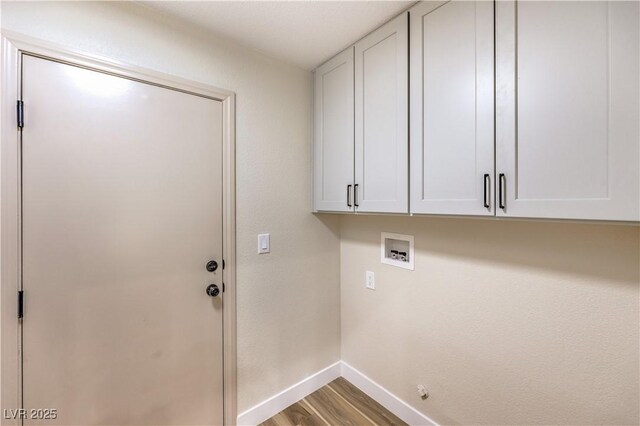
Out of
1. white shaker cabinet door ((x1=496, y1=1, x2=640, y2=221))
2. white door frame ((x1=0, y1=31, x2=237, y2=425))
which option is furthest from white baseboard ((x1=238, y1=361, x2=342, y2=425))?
white shaker cabinet door ((x1=496, y1=1, x2=640, y2=221))

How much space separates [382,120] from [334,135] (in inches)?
15.9

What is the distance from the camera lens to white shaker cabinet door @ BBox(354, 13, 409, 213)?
1373mm

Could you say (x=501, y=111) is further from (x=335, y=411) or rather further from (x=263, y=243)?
(x=335, y=411)

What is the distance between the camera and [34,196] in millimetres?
1087

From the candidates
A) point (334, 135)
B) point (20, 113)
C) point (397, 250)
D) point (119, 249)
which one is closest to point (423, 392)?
point (397, 250)

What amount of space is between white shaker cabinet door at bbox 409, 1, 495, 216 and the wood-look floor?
4.70 feet

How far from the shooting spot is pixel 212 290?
1529 mm

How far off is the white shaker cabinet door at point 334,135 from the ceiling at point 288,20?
6.2 inches

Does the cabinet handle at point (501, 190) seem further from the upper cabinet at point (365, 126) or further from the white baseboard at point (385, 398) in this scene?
the white baseboard at point (385, 398)

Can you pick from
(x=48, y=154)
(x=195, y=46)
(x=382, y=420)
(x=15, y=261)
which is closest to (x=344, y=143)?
(x=195, y=46)

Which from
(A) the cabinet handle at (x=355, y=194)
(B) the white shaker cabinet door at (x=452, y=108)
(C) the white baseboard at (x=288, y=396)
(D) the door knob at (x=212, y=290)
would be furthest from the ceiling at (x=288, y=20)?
(C) the white baseboard at (x=288, y=396)

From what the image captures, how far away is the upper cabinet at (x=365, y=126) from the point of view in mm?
1388

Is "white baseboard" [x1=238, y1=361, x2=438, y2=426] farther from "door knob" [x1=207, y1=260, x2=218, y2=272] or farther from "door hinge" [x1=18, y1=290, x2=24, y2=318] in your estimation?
"door hinge" [x1=18, y1=290, x2=24, y2=318]

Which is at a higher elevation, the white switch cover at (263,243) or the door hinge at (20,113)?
the door hinge at (20,113)
